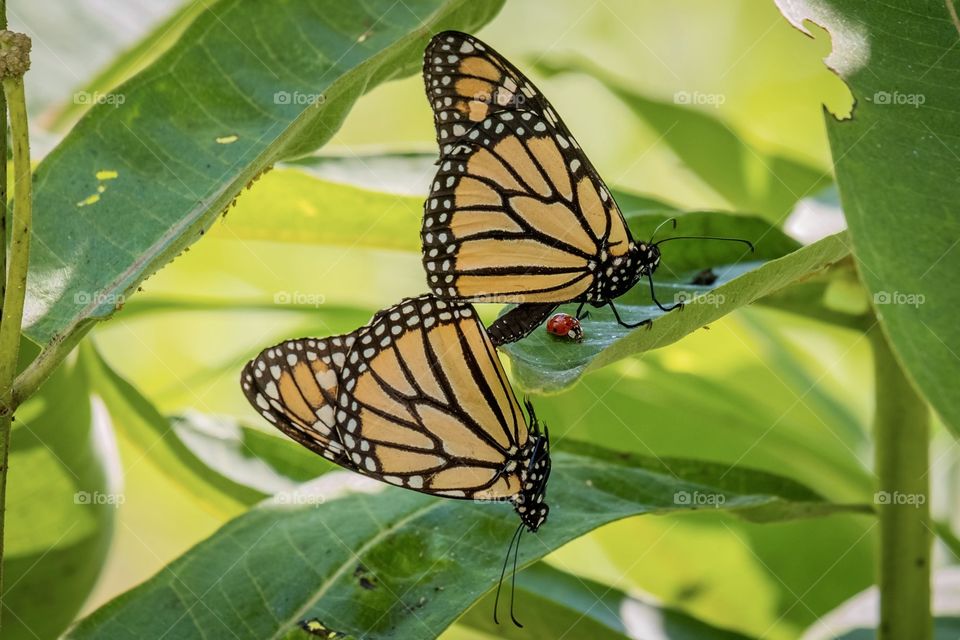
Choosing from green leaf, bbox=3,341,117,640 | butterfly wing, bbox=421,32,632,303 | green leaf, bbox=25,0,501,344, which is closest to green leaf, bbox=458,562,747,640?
butterfly wing, bbox=421,32,632,303

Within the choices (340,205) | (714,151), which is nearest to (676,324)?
(340,205)

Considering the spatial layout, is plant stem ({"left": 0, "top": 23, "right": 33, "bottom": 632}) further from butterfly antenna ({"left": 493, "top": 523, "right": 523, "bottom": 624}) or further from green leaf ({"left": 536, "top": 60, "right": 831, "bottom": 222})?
green leaf ({"left": 536, "top": 60, "right": 831, "bottom": 222})

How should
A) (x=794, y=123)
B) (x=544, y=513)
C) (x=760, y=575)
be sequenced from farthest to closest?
(x=794, y=123) < (x=760, y=575) < (x=544, y=513)

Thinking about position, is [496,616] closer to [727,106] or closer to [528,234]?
[528,234]

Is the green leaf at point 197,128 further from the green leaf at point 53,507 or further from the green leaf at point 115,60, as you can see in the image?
the green leaf at point 115,60

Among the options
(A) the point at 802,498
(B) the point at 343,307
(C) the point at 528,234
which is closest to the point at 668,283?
(C) the point at 528,234
